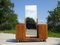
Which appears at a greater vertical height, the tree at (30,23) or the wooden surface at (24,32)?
the tree at (30,23)

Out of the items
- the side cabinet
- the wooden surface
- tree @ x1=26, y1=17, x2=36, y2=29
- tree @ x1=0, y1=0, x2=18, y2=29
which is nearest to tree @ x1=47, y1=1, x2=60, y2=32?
tree @ x1=0, y1=0, x2=18, y2=29

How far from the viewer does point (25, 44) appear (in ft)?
41.8

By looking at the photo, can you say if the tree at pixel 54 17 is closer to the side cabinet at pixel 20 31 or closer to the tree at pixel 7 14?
the tree at pixel 7 14

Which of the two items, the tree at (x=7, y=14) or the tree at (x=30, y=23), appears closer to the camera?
the tree at (x=30, y=23)

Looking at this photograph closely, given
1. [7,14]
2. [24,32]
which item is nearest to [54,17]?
[7,14]

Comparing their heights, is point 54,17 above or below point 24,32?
above

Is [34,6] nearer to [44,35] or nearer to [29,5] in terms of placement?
[29,5]

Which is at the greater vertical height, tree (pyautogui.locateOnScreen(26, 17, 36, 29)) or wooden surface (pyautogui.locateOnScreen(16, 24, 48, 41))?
tree (pyautogui.locateOnScreen(26, 17, 36, 29))

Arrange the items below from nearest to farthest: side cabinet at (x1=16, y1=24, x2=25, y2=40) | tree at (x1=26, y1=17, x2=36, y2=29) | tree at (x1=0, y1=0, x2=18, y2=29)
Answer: side cabinet at (x1=16, y1=24, x2=25, y2=40) → tree at (x1=26, y1=17, x2=36, y2=29) → tree at (x1=0, y1=0, x2=18, y2=29)

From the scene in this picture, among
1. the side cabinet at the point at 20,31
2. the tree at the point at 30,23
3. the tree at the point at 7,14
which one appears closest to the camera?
the side cabinet at the point at 20,31

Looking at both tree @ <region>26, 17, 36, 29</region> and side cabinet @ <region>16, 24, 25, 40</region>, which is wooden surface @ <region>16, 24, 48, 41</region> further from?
tree @ <region>26, 17, 36, 29</region>

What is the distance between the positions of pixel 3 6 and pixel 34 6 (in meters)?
30.6

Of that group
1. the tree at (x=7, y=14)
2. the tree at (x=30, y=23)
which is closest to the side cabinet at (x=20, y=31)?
the tree at (x=30, y=23)

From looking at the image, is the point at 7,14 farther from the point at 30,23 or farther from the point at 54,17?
the point at 30,23
